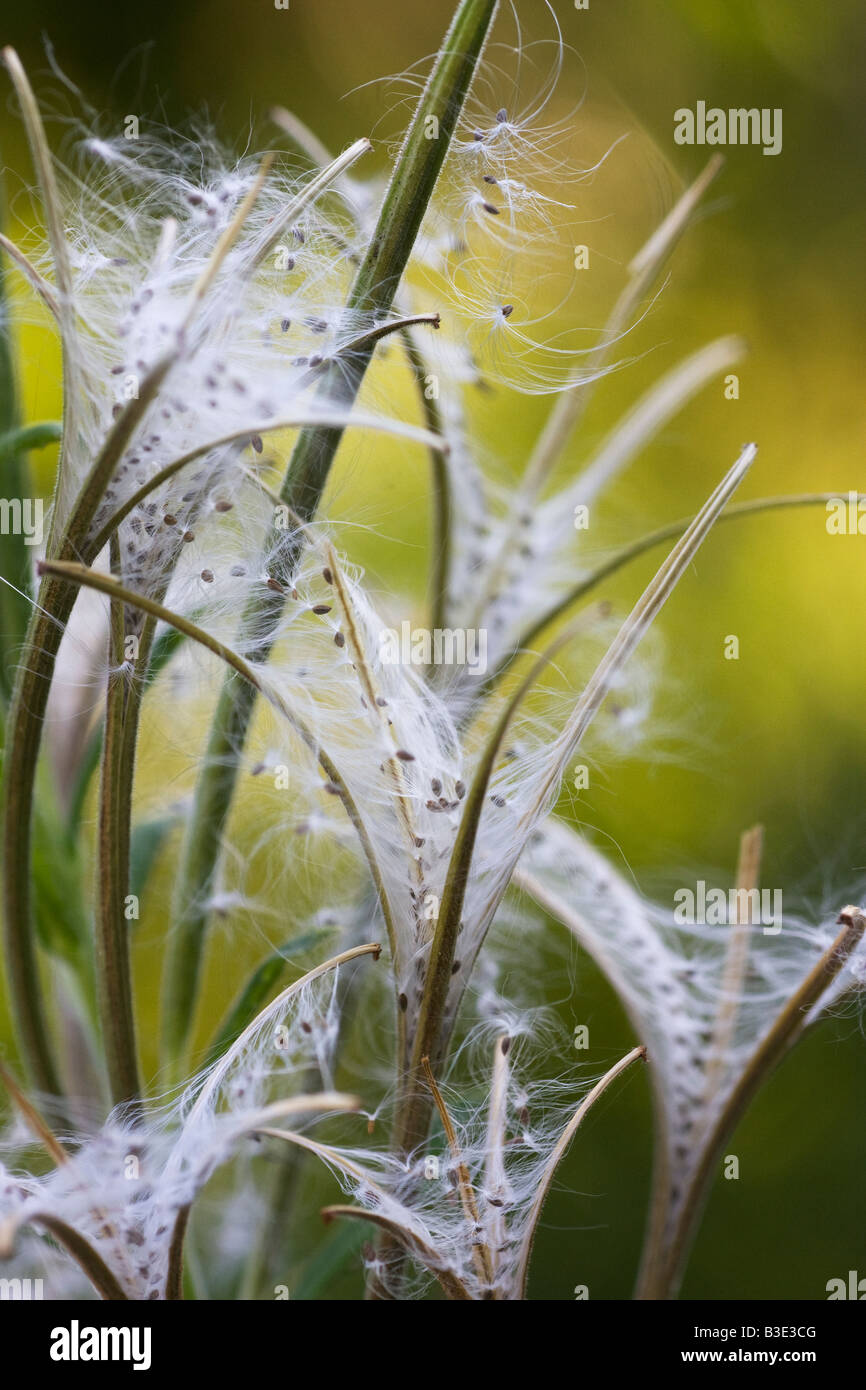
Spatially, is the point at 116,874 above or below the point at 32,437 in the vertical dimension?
below

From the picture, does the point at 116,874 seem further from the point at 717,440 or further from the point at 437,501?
the point at 717,440

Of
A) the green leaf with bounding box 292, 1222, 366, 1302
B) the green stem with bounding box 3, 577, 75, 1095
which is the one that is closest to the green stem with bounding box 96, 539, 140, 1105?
the green stem with bounding box 3, 577, 75, 1095

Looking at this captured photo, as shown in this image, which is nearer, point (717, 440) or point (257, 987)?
point (257, 987)

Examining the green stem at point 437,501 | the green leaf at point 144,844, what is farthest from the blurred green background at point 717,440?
the green leaf at point 144,844

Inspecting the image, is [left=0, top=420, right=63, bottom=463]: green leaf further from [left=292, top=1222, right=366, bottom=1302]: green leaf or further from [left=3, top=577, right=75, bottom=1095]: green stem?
[left=292, top=1222, right=366, bottom=1302]: green leaf

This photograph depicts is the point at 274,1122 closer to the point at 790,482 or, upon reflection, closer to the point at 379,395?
the point at 379,395

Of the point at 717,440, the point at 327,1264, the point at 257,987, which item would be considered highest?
the point at 717,440

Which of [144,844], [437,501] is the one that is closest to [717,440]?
[437,501]

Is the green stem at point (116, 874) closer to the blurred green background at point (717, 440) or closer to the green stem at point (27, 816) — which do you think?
the green stem at point (27, 816)
